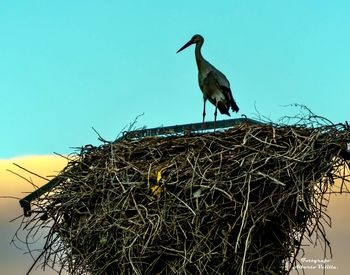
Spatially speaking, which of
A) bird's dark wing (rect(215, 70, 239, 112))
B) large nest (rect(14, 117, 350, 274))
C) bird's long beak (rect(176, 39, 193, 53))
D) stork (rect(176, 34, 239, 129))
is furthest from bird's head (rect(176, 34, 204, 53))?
large nest (rect(14, 117, 350, 274))

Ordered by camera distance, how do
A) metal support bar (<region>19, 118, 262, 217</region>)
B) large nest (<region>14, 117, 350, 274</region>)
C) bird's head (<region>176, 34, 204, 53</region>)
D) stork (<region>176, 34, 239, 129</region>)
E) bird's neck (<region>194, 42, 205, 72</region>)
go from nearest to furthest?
large nest (<region>14, 117, 350, 274</region>) → metal support bar (<region>19, 118, 262, 217</region>) → stork (<region>176, 34, 239, 129</region>) → bird's neck (<region>194, 42, 205, 72</region>) → bird's head (<region>176, 34, 204, 53</region>)

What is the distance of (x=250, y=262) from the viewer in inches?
269

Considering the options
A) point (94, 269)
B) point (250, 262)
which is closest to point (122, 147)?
point (94, 269)

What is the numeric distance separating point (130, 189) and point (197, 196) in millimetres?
627

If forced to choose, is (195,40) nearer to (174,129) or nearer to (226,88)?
(226,88)

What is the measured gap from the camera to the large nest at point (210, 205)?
22.4 ft

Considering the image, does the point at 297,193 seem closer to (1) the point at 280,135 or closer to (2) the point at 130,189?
(1) the point at 280,135

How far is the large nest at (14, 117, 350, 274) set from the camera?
683 cm

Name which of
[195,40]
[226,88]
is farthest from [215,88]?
[195,40]

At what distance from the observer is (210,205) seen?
6.89 m

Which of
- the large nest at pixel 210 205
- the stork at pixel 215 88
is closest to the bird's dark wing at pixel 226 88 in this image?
the stork at pixel 215 88

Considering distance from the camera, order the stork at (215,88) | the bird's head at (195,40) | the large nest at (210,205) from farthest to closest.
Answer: the bird's head at (195,40)
the stork at (215,88)
the large nest at (210,205)

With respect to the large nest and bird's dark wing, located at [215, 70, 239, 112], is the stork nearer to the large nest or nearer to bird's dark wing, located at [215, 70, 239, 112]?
bird's dark wing, located at [215, 70, 239, 112]

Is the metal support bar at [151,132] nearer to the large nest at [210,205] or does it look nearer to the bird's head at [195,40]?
the large nest at [210,205]
